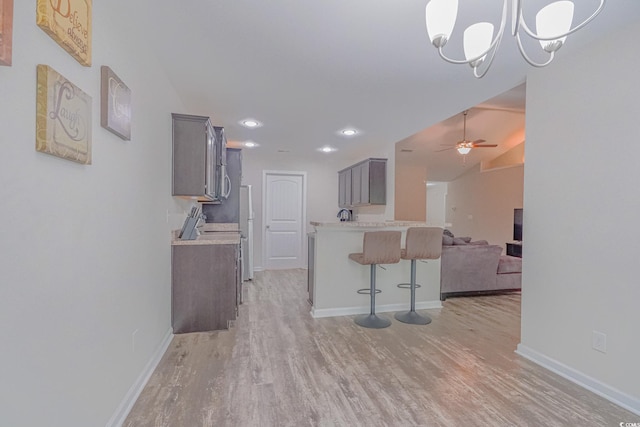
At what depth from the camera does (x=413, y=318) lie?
3453 millimetres

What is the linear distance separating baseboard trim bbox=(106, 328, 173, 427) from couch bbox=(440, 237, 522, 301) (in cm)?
340

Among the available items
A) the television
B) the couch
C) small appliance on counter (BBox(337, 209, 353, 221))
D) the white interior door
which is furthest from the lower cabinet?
the television

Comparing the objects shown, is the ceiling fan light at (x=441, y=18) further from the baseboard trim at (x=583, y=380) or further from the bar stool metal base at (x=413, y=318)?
the bar stool metal base at (x=413, y=318)

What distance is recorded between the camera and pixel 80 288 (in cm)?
132

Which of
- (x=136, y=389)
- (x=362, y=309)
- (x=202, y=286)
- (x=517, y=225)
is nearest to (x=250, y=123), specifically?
(x=202, y=286)

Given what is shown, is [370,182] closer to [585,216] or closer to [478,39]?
[585,216]

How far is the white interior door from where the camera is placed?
20.7ft

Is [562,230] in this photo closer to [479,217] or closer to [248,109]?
[248,109]

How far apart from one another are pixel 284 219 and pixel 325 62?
4.29 m

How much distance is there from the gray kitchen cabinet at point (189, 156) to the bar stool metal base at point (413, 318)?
8.14 ft

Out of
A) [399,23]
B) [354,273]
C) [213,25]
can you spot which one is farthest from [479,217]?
[213,25]

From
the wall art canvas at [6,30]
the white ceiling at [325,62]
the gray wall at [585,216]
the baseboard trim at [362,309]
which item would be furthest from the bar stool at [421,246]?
the wall art canvas at [6,30]

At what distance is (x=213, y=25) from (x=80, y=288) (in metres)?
1.61

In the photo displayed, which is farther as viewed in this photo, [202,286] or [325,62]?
[202,286]
